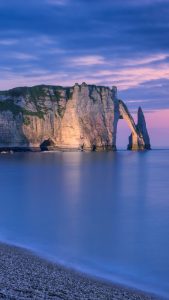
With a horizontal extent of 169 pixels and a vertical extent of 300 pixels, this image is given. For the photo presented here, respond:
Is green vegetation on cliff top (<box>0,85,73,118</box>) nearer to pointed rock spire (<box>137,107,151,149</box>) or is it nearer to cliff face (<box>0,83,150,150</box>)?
cliff face (<box>0,83,150,150</box>)

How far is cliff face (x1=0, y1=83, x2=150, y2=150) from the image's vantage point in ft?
495

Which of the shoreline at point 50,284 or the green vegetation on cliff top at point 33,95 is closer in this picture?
the shoreline at point 50,284

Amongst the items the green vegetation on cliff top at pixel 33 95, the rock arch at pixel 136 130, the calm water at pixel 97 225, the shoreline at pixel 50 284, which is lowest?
the calm water at pixel 97 225

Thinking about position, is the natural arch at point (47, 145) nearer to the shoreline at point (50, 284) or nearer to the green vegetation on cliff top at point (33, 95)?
the green vegetation on cliff top at point (33, 95)

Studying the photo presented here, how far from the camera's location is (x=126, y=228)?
27.0 meters

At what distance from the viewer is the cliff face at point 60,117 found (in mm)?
151000

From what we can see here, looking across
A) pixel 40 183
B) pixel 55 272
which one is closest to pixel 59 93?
pixel 40 183

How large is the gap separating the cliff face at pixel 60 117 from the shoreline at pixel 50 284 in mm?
131675

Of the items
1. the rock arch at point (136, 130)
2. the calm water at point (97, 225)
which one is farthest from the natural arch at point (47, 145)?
the calm water at point (97, 225)

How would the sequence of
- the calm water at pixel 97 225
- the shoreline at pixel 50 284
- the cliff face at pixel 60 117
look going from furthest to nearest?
the cliff face at pixel 60 117
the calm water at pixel 97 225
the shoreline at pixel 50 284

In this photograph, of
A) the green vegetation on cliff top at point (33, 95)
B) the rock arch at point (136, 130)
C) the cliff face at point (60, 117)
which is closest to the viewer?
the cliff face at point (60, 117)

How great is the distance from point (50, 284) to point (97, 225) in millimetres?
13628

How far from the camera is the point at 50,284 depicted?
14.2 meters

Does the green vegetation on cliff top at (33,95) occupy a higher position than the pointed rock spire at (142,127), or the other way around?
Answer: the green vegetation on cliff top at (33,95)
